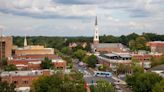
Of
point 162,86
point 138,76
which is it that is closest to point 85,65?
point 138,76

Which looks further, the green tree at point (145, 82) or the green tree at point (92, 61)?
the green tree at point (92, 61)

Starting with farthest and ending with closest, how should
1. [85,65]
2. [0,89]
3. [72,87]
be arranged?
[85,65]
[72,87]
[0,89]

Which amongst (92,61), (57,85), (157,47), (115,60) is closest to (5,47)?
(92,61)

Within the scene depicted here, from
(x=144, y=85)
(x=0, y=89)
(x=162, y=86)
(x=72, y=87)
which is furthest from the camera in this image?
(x=144, y=85)

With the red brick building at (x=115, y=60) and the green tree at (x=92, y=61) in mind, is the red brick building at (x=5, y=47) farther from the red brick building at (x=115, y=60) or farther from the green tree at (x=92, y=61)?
the red brick building at (x=115, y=60)

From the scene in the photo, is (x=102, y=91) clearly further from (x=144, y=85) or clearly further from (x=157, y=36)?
(x=157, y=36)

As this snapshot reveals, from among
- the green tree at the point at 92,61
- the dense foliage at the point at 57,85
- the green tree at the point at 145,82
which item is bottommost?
the green tree at the point at 92,61

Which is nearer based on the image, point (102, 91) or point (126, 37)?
point (102, 91)

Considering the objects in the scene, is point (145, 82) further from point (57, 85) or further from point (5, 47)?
point (5, 47)

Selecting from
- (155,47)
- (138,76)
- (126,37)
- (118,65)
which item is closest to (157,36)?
(126,37)

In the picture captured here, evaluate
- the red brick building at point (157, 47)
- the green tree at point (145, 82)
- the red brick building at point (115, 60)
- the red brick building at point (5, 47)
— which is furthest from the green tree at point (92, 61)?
the green tree at point (145, 82)

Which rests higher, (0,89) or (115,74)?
(0,89)
